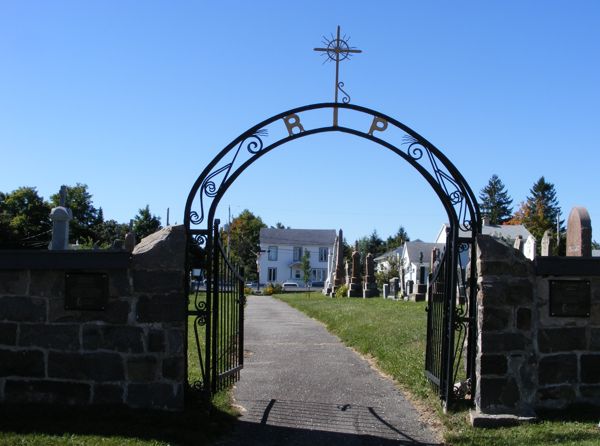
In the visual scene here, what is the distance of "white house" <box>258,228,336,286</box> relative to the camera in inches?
3110

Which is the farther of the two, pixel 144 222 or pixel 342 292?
pixel 144 222

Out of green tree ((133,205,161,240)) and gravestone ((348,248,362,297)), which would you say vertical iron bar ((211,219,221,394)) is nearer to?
gravestone ((348,248,362,297))

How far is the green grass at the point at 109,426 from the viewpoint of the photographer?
5805mm

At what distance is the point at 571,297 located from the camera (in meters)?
7.02

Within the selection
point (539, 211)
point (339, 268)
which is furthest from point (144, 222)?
point (539, 211)

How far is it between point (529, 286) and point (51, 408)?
16.5 feet

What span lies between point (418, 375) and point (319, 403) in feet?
5.94

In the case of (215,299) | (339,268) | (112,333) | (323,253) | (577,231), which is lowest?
(112,333)

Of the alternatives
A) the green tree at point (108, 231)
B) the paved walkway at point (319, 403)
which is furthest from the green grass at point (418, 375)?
the green tree at point (108, 231)

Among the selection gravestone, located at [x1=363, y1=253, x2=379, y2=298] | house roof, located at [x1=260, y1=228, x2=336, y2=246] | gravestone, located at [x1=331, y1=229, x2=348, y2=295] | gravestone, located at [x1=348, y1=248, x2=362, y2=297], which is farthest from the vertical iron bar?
house roof, located at [x1=260, y1=228, x2=336, y2=246]

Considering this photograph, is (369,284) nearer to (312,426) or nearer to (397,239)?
(312,426)

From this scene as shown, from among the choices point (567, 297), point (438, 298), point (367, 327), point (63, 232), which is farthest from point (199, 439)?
point (367, 327)

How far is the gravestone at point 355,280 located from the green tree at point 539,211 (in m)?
35.5

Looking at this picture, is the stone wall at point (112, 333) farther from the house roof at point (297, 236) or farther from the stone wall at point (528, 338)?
the house roof at point (297, 236)
